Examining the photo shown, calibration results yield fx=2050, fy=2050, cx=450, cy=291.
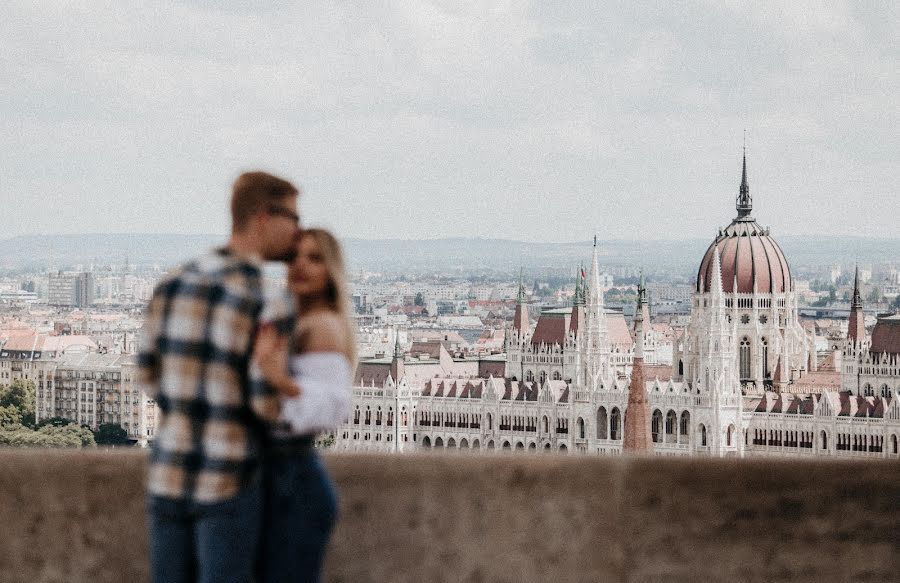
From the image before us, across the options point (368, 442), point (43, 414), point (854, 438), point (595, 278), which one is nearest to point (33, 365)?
point (43, 414)

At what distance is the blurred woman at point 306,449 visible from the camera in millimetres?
4758

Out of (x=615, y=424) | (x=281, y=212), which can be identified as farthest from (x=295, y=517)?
(x=615, y=424)

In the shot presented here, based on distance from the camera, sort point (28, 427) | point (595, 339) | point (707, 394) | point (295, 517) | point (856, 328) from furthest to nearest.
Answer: point (28, 427) → point (595, 339) → point (856, 328) → point (707, 394) → point (295, 517)

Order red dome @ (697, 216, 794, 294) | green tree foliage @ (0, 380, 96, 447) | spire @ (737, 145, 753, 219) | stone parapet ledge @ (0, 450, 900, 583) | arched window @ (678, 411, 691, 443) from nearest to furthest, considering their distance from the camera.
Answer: stone parapet ledge @ (0, 450, 900, 583)
arched window @ (678, 411, 691, 443)
green tree foliage @ (0, 380, 96, 447)
red dome @ (697, 216, 794, 294)
spire @ (737, 145, 753, 219)

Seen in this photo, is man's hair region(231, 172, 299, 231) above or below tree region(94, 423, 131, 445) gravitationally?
above

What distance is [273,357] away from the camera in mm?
4660

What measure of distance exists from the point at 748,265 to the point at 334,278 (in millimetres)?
84181

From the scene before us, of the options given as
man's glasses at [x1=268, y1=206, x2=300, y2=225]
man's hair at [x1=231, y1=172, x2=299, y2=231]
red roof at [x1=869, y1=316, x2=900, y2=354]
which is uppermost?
man's hair at [x1=231, y1=172, x2=299, y2=231]

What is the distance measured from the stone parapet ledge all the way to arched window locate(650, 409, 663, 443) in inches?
2987

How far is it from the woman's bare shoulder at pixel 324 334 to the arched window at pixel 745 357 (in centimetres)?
8280

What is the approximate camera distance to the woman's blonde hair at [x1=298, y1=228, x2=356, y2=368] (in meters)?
4.91

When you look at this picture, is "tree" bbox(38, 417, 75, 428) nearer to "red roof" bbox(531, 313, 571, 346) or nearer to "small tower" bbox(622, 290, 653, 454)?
"red roof" bbox(531, 313, 571, 346)

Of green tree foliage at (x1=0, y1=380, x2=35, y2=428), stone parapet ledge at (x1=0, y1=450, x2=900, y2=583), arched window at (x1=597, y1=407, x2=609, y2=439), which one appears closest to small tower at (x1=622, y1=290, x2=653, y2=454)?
arched window at (x1=597, y1=407, x2=609, y2=439)

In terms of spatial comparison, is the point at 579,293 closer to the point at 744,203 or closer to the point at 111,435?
the point at 744,203
